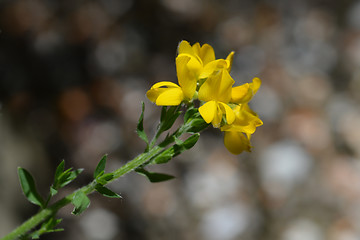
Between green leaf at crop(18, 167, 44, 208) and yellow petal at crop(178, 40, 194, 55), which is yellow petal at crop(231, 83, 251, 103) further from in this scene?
green leaf at crop(18, 167, 44, 208)

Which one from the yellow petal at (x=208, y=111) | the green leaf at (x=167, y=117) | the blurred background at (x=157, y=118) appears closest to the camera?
the yellow petal at (x=208, y=111)

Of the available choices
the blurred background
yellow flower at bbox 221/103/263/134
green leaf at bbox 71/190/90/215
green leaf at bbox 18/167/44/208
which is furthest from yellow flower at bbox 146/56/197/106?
the blurred background

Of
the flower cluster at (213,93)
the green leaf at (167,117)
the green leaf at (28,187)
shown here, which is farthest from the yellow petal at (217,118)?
the green leaf at (28,187)

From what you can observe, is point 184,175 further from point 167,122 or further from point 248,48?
point 167,122

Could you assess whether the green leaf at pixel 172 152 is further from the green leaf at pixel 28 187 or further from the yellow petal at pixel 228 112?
the green leaf at pixel 28 187

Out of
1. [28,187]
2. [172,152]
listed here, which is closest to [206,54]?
[172,152]

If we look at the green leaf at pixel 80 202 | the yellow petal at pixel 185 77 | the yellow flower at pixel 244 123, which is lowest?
the green leaf at pixel 80 202
